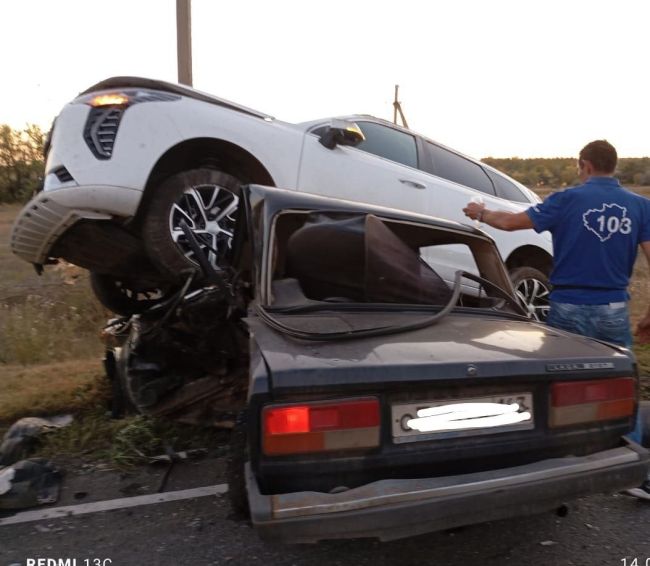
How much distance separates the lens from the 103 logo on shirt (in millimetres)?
3266

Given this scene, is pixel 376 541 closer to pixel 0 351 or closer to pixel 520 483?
pixel 520 483

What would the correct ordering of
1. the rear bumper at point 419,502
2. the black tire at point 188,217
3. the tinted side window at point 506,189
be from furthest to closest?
the tinted side window at point 506,189, the black tire at point 188,217, the rear bumper at point 419,502

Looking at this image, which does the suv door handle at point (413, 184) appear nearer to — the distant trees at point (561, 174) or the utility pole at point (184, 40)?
the utility pole at point (184, 40)

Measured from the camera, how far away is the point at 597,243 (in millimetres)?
3277

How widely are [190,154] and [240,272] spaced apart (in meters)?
1.34

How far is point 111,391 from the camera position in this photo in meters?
4.43

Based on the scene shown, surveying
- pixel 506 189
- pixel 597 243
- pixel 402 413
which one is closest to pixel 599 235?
pixel 597 243

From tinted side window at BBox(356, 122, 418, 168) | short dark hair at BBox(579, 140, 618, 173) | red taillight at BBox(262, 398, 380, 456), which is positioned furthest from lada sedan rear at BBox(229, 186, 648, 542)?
tinted side window at BBox(356, 122, 418, 168)

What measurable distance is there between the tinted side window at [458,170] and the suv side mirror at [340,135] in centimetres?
114

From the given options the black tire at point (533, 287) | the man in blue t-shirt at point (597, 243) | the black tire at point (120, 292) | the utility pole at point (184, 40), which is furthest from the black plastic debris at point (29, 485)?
the utility pole at point (184, 40)

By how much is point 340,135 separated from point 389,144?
2.60 feet

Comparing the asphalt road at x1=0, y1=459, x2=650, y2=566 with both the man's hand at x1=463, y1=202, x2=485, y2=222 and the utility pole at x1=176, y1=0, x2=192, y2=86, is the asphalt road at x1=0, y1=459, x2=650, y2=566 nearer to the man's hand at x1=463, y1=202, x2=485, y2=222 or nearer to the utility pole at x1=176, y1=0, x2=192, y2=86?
the man's hand at x1=463, y1=202, x2=485, y2=222

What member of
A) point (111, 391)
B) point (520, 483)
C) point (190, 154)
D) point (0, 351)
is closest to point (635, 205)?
point (520, 483)

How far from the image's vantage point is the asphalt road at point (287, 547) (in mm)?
2580
